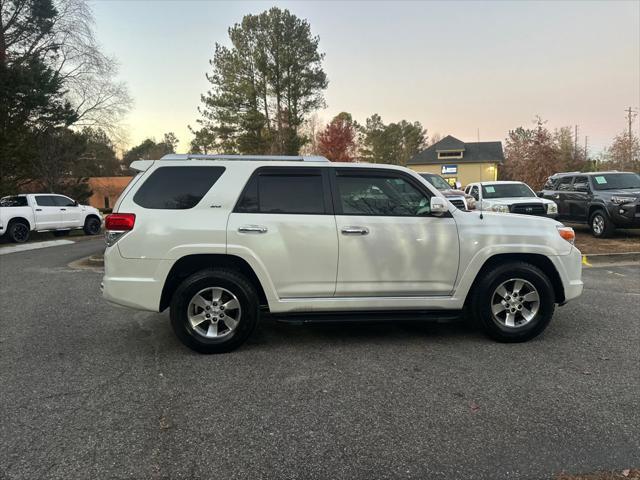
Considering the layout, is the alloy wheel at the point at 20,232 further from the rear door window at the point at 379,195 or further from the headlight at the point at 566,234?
the headlight at the point at 566,234

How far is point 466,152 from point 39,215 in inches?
1756

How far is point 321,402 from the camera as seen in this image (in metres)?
3.60

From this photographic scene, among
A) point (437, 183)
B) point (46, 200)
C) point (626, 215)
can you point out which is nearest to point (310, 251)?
point (437, 183)

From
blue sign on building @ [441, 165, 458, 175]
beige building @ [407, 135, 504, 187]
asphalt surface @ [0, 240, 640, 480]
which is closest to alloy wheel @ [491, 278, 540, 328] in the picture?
asphalt surface @ [0, 240, 640, 480]

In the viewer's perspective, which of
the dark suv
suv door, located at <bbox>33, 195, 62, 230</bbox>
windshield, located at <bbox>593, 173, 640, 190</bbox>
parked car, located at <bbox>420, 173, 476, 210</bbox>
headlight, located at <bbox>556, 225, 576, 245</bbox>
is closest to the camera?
headlight, located at <bbox>556, 225, 576, 245</bbox>

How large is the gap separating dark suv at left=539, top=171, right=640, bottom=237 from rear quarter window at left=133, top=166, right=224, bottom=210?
11.7 metres

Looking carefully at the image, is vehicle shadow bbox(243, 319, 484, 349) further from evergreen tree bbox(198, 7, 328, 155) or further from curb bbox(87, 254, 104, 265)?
evergreen tree bbox(198, 7, 328, 155)

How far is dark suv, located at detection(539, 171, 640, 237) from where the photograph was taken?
12.2 meters

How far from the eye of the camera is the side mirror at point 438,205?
4.59 m

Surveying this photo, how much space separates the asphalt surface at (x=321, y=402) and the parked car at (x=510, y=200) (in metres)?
7.26

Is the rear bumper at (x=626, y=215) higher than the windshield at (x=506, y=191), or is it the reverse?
the windshield at (x=506, y=191)

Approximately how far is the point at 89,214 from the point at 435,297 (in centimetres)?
1877

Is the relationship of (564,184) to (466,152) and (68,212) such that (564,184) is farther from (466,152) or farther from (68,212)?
(466,152)

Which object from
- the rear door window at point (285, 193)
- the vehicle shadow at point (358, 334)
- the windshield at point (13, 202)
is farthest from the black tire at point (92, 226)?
the rear door window at point (285, 193)
